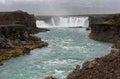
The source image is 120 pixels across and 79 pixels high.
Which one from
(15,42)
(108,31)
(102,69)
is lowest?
(108,31)

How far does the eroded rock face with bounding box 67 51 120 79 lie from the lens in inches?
913

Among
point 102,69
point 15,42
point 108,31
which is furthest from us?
point 108,31

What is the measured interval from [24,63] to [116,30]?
42124 millimetres

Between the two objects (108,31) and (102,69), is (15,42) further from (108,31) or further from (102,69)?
(102,69)

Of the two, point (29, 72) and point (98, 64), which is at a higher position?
point (98, 64)

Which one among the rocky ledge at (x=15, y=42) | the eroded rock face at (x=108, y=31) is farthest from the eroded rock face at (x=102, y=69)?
the eroded rock face at (x=108, y=31)

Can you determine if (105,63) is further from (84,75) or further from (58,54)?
(58,54)

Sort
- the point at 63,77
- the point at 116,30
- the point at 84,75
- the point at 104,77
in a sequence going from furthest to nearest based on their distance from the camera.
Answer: the point at 116,30 < the point at 63,77 < the point at 84,75 < the point at 104,77

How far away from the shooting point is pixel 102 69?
24.5m

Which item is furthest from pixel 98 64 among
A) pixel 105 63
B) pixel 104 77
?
pixel 104 77

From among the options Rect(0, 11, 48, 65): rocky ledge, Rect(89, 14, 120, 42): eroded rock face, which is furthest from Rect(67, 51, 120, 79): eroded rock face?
Rect(89, 14, 120, 42): eroded rock face

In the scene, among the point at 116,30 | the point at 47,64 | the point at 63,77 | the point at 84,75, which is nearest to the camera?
the point at 84,75

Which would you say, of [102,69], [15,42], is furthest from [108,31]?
[102,69]

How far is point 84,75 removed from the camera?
81.6ft
